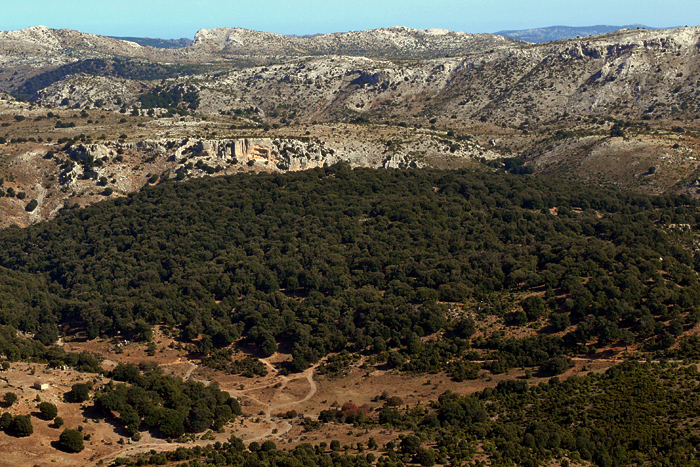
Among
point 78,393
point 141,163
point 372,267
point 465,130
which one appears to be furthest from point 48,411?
point 465,130

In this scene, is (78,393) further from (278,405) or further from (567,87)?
(567,87)

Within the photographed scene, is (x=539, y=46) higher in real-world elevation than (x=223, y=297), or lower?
higher

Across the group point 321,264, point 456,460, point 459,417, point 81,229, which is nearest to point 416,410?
point 459,417

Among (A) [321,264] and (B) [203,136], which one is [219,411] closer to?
(A) [321,264]

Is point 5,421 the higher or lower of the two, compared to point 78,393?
higher

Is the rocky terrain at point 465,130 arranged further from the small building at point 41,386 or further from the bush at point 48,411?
the bush at point 48,411

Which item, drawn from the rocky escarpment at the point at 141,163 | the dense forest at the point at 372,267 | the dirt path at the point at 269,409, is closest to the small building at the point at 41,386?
the dirt path at the point at 269,409
